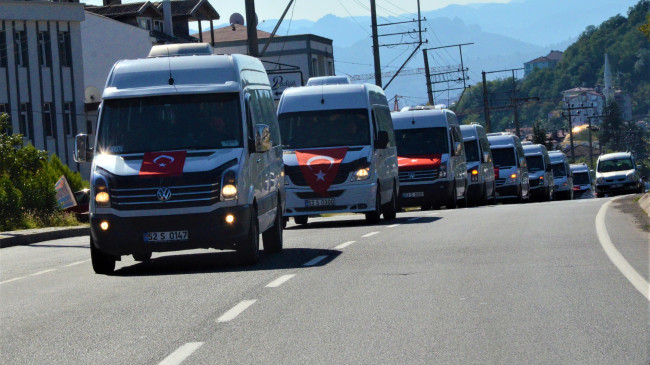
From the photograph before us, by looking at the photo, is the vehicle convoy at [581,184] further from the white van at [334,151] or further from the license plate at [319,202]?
the license plate at [319,202]

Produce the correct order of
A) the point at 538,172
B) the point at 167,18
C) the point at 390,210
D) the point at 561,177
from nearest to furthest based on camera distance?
the point at 390,210
the point at 538,172
the point at 561,177
the point at 167,18

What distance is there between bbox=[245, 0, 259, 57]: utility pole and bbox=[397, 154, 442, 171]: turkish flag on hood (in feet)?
16.4

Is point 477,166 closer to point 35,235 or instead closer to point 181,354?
point 35,235

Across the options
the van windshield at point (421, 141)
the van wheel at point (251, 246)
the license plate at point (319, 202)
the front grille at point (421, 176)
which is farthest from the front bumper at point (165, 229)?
the van windshield at point (421, 141)

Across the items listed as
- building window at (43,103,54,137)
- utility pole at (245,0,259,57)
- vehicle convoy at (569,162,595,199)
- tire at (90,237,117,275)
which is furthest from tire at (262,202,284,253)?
vehicle convoy at (569,162,595,199)

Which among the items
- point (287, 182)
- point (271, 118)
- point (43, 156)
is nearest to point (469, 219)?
point (287, 182)

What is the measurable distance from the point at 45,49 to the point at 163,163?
1894 inches

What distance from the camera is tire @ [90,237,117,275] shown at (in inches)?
590

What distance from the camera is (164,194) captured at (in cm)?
1436

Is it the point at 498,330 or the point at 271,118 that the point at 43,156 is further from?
the point at 498,330

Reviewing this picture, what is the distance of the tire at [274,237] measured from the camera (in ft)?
56.1

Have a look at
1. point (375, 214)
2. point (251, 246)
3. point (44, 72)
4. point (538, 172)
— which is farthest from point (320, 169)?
point (44, 72)

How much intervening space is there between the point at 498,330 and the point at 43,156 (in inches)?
1037

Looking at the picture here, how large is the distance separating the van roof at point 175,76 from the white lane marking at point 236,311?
486 centimetres
